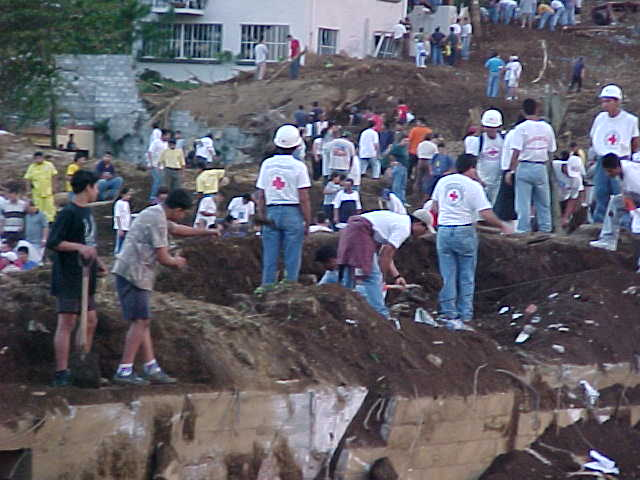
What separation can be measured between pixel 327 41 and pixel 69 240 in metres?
39.2

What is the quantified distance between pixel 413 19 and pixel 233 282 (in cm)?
3638

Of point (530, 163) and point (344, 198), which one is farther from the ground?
point (530, 163)

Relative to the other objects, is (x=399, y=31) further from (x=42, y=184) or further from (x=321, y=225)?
(x=321, y=225)

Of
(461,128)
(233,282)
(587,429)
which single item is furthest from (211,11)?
(587,429)

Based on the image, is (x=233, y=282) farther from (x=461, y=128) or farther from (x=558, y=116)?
(x=461, y=128)

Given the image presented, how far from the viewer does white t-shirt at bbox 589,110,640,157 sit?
17266 mm

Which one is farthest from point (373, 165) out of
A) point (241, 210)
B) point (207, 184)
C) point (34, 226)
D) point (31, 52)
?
point (31, 52)

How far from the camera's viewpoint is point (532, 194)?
1836 centimetres

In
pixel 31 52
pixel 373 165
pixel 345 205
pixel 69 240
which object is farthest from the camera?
pixel 31 52

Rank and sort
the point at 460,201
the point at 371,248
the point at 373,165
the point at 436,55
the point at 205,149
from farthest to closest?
the point at 436,55 < the point at 205,149 < the point at 373,165 < the point at 460,201 < the point at 371,248

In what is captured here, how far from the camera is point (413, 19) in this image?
2061 inches

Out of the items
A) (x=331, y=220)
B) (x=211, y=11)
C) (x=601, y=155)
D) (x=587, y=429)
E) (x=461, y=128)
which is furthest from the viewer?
(x=211, y=11)

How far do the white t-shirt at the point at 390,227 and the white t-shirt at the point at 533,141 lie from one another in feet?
14.1

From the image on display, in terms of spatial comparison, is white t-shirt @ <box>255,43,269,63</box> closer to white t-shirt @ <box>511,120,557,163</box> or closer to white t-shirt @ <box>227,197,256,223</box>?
white t-shirt @ <box>227,197,256,223</box>
